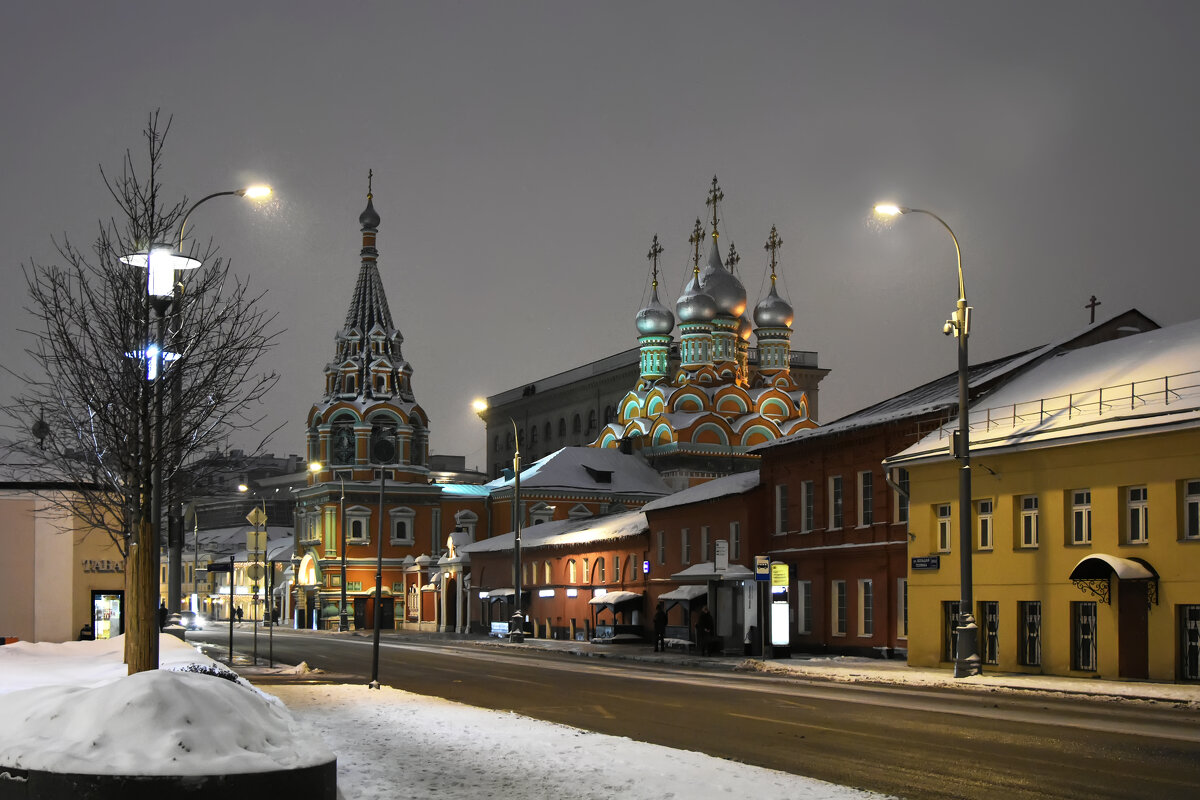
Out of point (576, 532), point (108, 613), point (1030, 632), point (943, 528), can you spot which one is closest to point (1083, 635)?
point (1030, 632)

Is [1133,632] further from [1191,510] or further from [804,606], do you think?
[804,606]

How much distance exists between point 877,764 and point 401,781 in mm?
4642

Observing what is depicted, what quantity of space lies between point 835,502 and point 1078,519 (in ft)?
44.4

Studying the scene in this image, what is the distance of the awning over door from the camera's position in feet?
88.7

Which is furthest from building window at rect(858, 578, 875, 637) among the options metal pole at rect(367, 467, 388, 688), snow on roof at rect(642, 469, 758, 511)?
metal pole at rect(367, 467, 388, 688)

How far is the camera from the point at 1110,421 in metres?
28.1

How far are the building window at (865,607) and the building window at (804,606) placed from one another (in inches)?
118

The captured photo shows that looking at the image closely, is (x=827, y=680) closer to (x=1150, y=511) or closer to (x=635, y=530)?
(x=1150, y=511)

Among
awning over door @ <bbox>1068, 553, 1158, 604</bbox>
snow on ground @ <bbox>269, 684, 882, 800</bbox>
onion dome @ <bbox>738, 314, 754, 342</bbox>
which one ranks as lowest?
snow on ground @ <bbox>269, 684, 882, 800</bbox>

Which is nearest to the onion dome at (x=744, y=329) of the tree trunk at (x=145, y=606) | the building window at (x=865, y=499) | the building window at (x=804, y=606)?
the building window at (x=804, y=606)

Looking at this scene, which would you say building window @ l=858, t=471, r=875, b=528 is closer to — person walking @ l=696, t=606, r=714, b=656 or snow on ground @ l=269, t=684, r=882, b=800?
person walking @ l=696, t=606, r=714, b=656

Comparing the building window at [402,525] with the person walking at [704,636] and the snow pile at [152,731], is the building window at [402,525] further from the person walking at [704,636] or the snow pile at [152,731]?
the snow pile at [152,731]

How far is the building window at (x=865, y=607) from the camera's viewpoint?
133 feet

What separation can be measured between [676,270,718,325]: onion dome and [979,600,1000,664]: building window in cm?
6413
